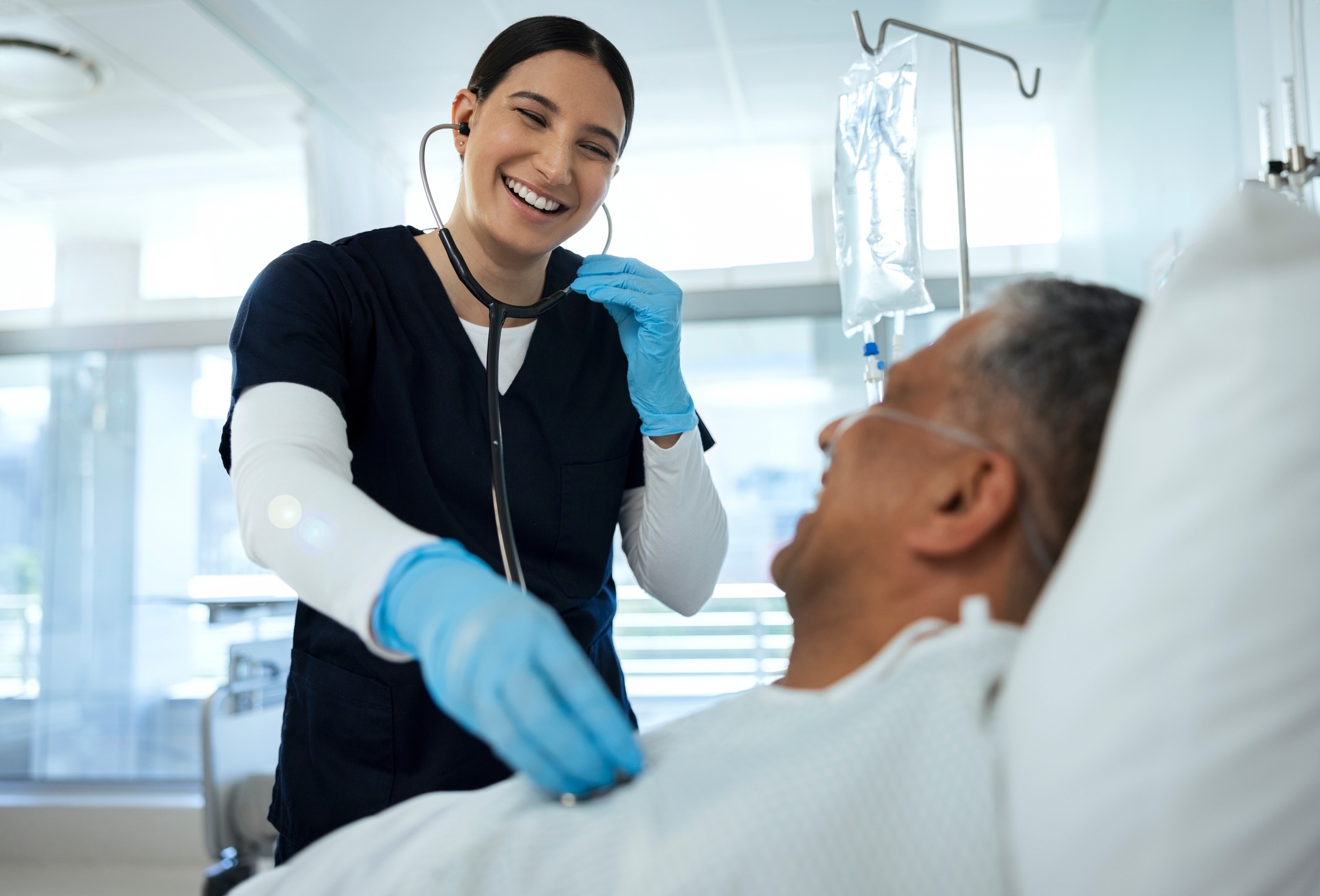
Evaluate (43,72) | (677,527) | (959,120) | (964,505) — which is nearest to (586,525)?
(677,527)

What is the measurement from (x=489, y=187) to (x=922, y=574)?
30.2 inches

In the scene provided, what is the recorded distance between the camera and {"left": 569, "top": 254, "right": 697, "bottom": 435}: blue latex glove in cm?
123

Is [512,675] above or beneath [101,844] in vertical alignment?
above

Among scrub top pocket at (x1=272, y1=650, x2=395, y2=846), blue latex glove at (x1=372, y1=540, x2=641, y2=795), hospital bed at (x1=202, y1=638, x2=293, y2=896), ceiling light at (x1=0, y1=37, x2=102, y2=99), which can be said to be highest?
ceiling light at (x1=0, y1=37, x2=102, y2=99)

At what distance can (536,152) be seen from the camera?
1.22 m

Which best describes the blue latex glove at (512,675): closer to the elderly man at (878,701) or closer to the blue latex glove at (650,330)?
the elderly man at (878,701)

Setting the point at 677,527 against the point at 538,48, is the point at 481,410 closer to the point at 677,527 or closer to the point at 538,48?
the point at 677,527

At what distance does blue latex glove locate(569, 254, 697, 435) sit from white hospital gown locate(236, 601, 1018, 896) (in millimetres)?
544

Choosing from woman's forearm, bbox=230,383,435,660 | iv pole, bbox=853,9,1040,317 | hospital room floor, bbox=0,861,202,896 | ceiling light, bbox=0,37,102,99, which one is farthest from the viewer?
hospital room floor, bbox=0,861,202,896

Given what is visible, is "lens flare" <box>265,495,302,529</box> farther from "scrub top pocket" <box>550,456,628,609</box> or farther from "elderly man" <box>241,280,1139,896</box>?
"scrub top pocket" <box>550,456,628,609</box>

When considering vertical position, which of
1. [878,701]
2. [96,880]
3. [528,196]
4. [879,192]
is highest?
[879,192]

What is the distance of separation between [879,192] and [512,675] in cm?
119

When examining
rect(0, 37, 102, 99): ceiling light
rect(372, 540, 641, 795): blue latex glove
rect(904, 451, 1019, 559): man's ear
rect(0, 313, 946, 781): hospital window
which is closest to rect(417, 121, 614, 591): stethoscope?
rect(372, 540, 641, 795): blue latex glove

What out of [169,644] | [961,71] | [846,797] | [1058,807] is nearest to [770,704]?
[846,797]
